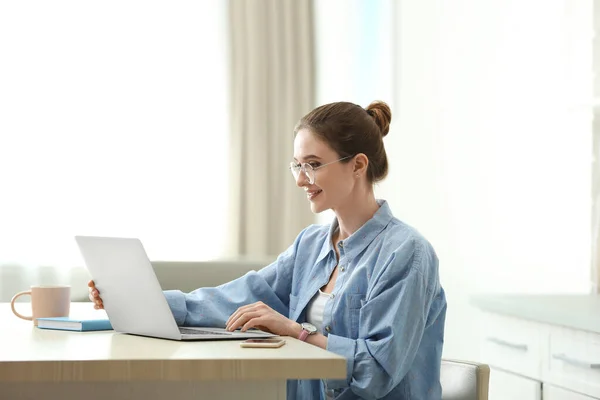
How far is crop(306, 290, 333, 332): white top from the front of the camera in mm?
1732

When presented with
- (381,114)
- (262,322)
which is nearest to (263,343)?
(262,322)

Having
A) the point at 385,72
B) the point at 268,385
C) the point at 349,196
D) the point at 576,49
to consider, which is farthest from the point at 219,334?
the point at 385,72

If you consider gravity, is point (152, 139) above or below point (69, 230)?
above

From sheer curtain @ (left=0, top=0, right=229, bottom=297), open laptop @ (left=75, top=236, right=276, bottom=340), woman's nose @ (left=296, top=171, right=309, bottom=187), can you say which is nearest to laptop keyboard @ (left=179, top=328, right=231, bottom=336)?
open laptop @ (left=75, top=236, right=276, bottom=340)

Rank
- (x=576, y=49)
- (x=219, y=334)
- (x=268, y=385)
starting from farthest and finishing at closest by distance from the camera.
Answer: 1. (x=576, y=49)
2. (x=219, y=334)
3. (x=268, y=385)

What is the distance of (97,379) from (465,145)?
7.86 ft

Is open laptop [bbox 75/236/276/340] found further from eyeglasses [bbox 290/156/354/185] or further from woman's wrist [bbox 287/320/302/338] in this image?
eyeglasses [bbox 290/156/354/185]

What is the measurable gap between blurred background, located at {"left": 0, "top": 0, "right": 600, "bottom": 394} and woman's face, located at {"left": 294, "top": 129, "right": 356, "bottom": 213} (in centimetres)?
136

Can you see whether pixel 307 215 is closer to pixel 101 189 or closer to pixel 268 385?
pixel 101 189

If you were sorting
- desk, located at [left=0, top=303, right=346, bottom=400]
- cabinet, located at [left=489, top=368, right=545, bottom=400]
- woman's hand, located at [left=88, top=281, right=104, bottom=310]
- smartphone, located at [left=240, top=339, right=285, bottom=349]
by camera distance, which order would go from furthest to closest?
cabinet, located at [left=489, top=368, right=545, bottom=400], woman's hand, located at [left=88, top=281, right=104, bottom=310], smartphone, located at [left=240, top=339, right=285, bottom=349], desk, located at [left=0, top=303, right=346, bottom=400]

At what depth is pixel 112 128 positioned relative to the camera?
374 cm

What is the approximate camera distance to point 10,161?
3.63 metres

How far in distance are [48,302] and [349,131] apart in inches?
29.5

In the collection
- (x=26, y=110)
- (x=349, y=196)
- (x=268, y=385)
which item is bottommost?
(x=268, y=385)
